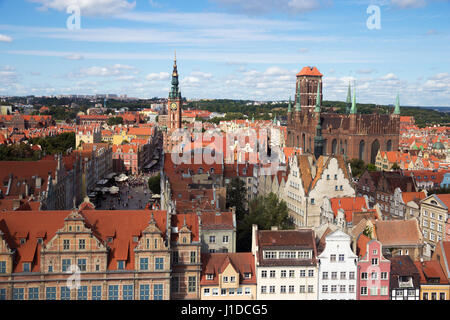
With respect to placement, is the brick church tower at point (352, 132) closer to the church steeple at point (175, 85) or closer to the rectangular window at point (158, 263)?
the church steeple at point (175, 85)

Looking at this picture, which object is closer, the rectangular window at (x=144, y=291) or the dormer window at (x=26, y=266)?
the dormer window at (x=26, y=266)

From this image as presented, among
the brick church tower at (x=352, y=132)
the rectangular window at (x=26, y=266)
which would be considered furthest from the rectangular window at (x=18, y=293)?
the brick church tower at (x=352, y=132)

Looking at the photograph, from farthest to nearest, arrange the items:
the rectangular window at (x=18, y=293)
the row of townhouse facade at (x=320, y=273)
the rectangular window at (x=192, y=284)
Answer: the row of townhouse facade at (x=320, y=273), the rectangular window at (x=192, y=284), the rectangular window at (x=18, y=293)

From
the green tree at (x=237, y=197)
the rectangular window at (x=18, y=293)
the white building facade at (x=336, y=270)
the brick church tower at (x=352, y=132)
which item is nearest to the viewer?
the rectangular window at (x=18, y=293)

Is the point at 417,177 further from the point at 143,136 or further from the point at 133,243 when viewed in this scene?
the point at 143,136

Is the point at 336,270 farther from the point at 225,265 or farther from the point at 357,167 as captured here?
the point at 357,167

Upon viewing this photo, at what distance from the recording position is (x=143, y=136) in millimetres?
166875

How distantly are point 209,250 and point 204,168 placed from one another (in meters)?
33.8

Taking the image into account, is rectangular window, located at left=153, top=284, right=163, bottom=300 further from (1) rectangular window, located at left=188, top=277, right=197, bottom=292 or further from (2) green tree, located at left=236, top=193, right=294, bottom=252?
(2) green tree, located at left=236, top=193, right=294, bottom=252

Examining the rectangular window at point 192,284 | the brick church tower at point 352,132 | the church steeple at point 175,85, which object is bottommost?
the rectangular window at point 192,284

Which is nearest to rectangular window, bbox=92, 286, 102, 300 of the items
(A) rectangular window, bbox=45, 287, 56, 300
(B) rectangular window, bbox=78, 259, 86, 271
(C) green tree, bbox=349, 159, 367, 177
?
(B) rectangular window, bbox=78, 259, 86, 271

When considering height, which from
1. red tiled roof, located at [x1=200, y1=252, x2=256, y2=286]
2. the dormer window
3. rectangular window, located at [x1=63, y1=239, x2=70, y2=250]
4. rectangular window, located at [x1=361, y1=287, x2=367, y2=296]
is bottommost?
rectangular window, located at [x1=361, y1=287, x2=367, y2=296]

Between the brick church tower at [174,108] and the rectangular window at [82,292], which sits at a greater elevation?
the brick church tower at [174,108]
